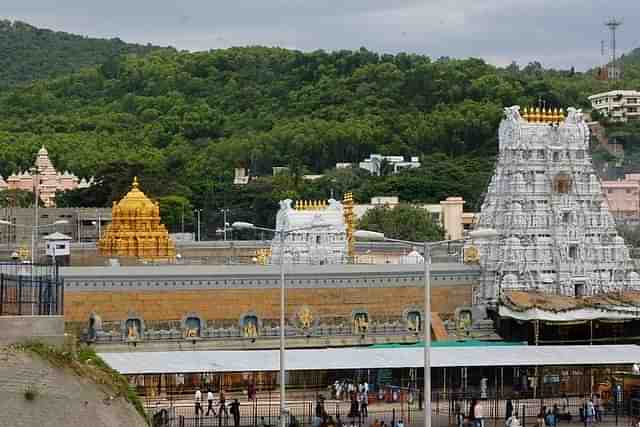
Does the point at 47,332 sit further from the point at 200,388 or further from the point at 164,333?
the point at 164,333

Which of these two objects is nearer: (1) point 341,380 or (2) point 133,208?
(1) point 341,380

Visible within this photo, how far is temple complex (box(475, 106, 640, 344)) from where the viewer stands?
154 ft

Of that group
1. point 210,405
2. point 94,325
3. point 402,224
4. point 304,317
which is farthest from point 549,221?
point 402,224

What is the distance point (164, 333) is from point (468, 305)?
10.2 meters

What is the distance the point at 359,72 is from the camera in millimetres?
140125

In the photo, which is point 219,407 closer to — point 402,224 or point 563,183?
point 563,183

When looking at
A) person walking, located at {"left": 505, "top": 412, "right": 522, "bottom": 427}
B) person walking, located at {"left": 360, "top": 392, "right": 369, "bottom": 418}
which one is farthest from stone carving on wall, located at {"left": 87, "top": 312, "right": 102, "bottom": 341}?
person walking, located at {"left": 505, "top": 412, "right": 522, "bottom": 427}

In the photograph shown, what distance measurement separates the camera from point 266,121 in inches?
5325

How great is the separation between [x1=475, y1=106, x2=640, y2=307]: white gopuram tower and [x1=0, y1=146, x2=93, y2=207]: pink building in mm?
60396

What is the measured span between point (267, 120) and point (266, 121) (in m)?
0.28

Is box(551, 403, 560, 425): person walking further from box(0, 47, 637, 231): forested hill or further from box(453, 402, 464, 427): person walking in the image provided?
box(0, 47, 637, 231): forested hill

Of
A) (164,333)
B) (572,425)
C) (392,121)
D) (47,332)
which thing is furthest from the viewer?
(392,121)

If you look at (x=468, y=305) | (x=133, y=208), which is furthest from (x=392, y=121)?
(x=468, y=305)

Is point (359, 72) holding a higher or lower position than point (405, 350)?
higher
